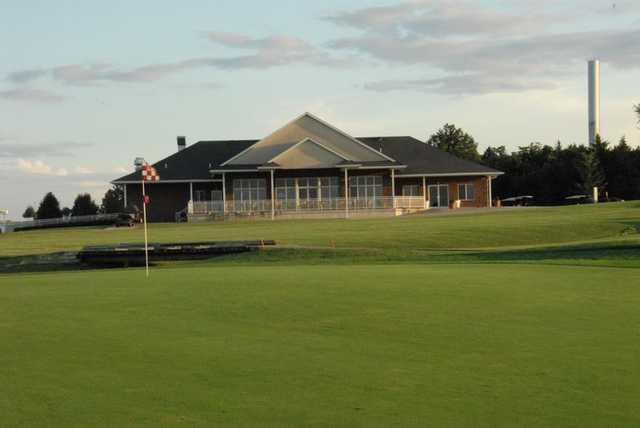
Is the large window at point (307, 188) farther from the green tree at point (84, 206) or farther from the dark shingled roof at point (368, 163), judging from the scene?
the green tree at point (84, 206)

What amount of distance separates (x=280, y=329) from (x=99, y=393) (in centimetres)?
304

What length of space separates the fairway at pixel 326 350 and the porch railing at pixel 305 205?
41945mm

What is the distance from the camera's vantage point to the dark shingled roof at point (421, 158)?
60.3 meters

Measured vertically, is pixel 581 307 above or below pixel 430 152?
below

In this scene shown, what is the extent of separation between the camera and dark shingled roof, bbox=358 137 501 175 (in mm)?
60281

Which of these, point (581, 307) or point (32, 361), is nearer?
point (32, 361)

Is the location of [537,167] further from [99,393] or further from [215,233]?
[99,393]

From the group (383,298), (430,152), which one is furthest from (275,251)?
(430,152)

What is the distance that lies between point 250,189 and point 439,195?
13.6 m

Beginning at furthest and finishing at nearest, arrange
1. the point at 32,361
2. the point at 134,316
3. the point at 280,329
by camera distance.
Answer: the point at 134,316
the point at 280,329
the point at 32,361

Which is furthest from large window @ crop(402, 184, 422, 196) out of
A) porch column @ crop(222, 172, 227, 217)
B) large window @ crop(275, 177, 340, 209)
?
porch column @ crop(222, 172, 227, 217)

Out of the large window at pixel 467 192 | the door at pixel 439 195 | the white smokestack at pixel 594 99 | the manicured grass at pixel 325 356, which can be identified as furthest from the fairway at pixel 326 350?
the white smokestack at pixel 594 99

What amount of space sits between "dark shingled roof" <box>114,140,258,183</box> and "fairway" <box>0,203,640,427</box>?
4608cm

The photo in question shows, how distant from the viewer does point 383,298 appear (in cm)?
1130
